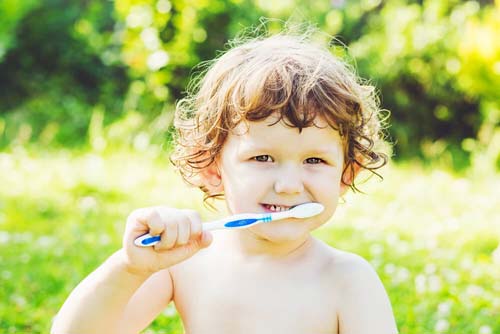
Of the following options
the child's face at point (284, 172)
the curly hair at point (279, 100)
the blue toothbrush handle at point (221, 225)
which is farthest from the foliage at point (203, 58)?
the blue toothbrush handle at point (221, 225)

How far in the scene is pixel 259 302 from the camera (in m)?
1.96

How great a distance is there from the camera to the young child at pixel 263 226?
1.79m

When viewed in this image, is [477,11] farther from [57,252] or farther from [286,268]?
[286,268]

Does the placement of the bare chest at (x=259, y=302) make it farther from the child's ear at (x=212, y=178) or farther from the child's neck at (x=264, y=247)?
the child's ear at (x=212, y=178)

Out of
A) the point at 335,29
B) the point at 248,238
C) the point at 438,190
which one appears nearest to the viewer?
the point at 248,238

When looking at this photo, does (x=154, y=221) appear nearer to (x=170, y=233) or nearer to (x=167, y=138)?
(x=170, y=233)

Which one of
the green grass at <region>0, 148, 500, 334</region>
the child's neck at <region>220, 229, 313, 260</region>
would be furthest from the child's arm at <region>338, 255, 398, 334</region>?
the green grass at <region>0, 148, 500, 334</region>

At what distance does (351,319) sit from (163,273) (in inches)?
18.6


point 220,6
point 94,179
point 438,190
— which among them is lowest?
point 438,190

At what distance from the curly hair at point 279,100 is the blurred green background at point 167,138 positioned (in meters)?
1.00

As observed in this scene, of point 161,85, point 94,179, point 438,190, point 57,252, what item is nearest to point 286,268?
point 57,252

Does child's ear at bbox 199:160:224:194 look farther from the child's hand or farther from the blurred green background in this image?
the blurred green background

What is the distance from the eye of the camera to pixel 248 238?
2.02m

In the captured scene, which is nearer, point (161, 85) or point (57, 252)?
point (57, 252)
